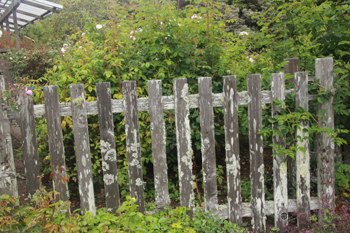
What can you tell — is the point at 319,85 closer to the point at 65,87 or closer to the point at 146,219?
the point at 146,219

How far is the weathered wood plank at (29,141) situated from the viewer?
2.22 metres

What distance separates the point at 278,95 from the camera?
246cm

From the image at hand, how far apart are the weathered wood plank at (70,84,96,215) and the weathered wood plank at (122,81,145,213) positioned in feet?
1.16

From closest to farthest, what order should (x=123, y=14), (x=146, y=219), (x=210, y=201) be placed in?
(x=146, y=219), (x=210, y=201), (x=123, y=14)

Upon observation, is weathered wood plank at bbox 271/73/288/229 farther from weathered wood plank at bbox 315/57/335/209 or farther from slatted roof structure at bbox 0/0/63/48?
slatted roof structure at bbox 0/0/63/48

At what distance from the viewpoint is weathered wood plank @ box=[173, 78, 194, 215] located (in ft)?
7.64

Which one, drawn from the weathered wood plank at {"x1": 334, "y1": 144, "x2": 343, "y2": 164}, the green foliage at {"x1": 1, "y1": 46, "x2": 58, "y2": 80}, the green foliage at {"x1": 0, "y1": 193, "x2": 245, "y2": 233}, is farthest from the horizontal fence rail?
the green foliage at {"x1": 1, "y1": 46, "x2": 58, "y2": 80}

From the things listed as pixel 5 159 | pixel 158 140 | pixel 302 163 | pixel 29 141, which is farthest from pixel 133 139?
pixel 302 163

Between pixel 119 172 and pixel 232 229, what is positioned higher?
pixel 119 172

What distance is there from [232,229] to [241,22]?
31.4 ft

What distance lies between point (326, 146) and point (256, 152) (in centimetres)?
72

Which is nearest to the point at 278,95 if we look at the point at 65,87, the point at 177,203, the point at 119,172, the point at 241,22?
the point at 177,203

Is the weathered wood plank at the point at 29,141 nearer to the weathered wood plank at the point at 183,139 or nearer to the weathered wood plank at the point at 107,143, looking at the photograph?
the weathered wood plank at the point at 107,143

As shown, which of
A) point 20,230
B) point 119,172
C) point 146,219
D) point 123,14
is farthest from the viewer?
point 123,14
